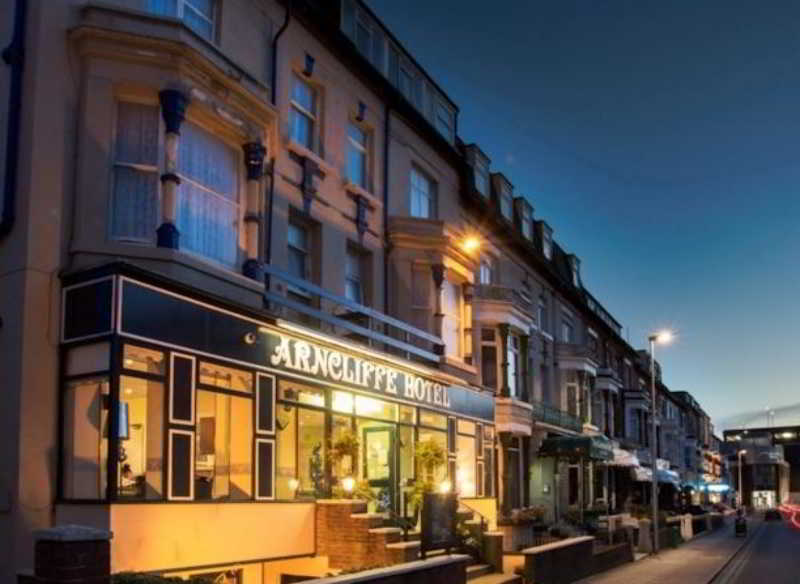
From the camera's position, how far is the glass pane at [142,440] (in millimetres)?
13500

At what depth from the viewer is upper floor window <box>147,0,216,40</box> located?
52.9 ft

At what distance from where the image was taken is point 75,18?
1459 centimetres

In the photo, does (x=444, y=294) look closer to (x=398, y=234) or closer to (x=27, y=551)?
(x=398, y=234)

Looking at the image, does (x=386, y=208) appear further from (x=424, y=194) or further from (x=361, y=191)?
(x=424, y=194)

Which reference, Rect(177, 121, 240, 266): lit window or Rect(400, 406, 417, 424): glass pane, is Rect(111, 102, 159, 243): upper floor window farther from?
Rect(400, 406, 417, 424): glass pane

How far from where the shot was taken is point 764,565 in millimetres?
33375

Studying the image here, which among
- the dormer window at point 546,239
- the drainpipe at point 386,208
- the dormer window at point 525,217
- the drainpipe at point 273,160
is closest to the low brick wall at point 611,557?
the drainpipe at point 386,208

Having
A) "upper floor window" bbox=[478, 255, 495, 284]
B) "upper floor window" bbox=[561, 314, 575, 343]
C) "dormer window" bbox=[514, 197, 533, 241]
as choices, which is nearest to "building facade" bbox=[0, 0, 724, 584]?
"upper floor window" bbox=[478, 255, 495, 284]

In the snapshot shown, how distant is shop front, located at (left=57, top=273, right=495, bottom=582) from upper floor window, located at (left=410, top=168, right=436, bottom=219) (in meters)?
6.51

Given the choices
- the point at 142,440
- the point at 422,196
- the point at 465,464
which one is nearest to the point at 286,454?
the point at 142,440

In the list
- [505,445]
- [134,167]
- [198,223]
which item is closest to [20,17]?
[134,167]

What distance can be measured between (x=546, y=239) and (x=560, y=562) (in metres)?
23.9

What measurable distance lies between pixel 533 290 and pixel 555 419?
5.17m

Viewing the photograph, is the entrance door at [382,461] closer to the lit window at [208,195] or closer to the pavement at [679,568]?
the pavement at [679,568]
